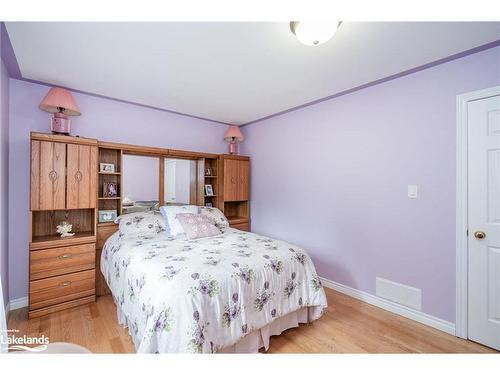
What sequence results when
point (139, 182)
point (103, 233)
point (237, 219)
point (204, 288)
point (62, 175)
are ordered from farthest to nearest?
point (237, 219) → point (139, 182) → point (103, 233) → point (62, 175) → point (204, 288)

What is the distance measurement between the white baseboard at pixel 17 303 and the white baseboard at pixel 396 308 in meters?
3.38

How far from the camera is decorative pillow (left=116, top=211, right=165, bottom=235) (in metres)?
2.51

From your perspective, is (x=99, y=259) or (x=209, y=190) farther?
(x=209, y=190)

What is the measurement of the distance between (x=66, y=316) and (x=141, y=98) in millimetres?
2490

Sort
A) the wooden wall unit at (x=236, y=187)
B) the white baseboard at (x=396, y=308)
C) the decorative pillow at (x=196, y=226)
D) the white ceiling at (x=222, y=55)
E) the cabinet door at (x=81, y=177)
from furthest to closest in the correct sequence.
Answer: the wooden wall unit at (x=236, y=187), the decorative pillow at (x=196, y=226), the cabinet door at (x=81, y=177), the white baseboard at (x=396, y=308), the white ceiling at (x=222, y=55)

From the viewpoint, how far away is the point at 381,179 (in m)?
2.38

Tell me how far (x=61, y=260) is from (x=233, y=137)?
271 cm

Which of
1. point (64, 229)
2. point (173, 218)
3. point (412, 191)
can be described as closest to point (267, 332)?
point (173, 218)

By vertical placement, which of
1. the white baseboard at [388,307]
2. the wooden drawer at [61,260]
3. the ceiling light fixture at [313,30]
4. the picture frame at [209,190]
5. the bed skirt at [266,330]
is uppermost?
the ceiling light fixture at [313,30]

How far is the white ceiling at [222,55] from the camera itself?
1.57 meters

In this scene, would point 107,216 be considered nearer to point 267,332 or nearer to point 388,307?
point 267,332

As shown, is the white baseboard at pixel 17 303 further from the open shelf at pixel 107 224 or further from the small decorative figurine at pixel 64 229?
the open shelf at pixel 107 224

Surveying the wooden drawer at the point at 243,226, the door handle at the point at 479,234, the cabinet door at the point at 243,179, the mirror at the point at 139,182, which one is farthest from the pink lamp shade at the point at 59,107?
the door handle at the point at 479,234
